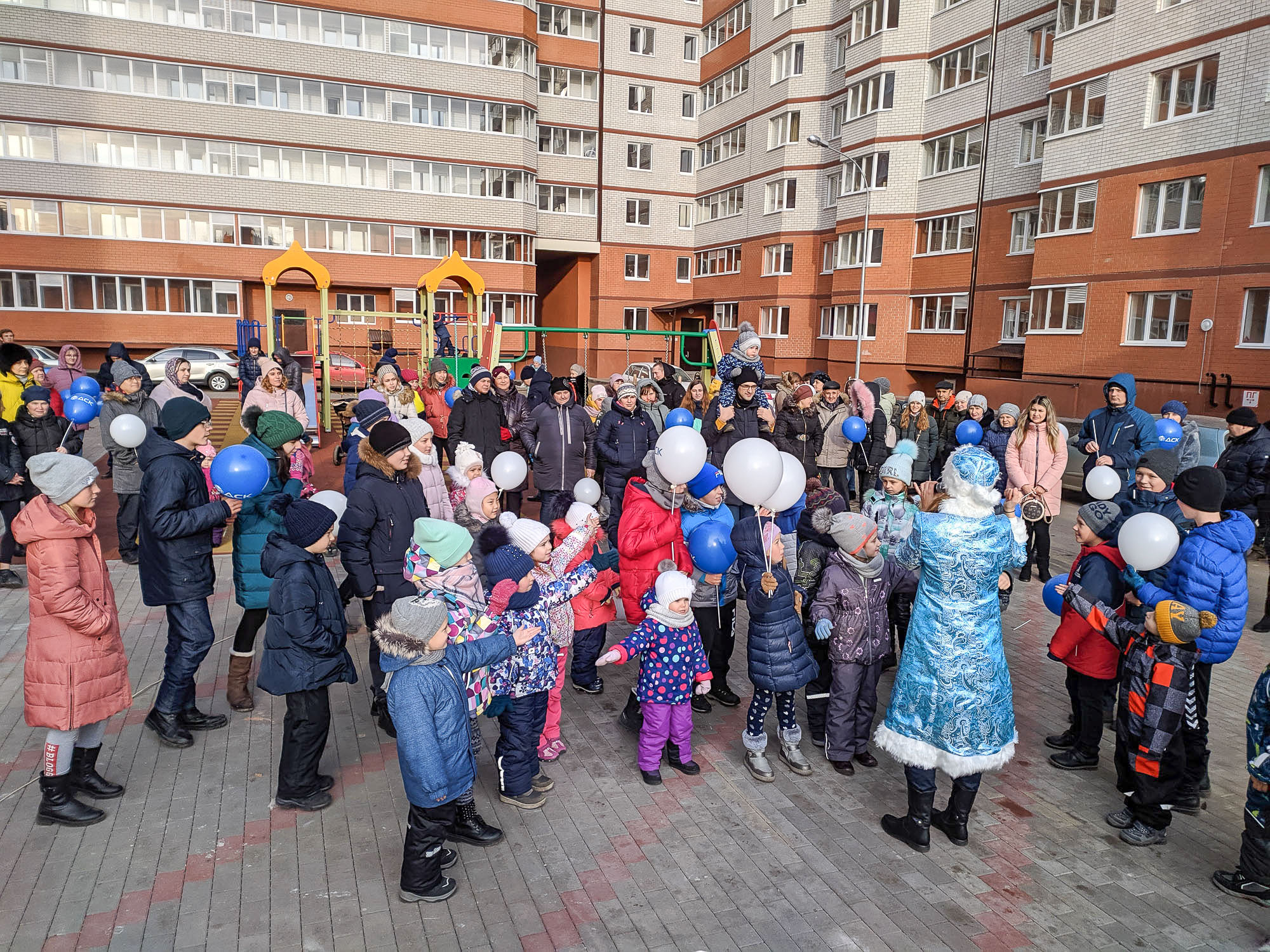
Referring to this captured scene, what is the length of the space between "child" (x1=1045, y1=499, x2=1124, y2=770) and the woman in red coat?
5762mm

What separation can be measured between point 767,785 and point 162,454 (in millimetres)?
4352

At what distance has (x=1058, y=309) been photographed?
903 inches

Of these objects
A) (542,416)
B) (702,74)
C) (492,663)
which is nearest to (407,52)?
(702,74)

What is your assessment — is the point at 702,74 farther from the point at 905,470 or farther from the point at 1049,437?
the point at 905,470

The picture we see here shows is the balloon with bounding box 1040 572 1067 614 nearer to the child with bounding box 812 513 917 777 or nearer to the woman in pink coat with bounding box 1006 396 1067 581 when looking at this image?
the child with bounding box 812 513 917 777

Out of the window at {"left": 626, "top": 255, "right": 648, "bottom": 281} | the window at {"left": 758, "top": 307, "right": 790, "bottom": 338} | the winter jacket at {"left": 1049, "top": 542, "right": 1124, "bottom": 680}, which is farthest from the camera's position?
the window at {"left": 626, "top": 255, "right": 648, "bottom": 281}

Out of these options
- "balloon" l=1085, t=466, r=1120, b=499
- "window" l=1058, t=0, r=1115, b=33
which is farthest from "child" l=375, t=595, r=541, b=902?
"window" l=1058, t=0, r=1115, b=33

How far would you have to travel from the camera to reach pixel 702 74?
137 ft

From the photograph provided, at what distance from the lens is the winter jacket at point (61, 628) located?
13.6 feet

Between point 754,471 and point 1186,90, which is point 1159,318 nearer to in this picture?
point 1186,90

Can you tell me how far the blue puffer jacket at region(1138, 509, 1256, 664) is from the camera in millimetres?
4223

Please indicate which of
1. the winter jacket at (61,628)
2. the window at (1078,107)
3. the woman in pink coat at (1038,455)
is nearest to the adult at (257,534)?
the winter jacket at (61,628)

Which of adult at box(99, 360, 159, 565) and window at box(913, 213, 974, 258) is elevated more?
window at box(913, 213, 974, 258)

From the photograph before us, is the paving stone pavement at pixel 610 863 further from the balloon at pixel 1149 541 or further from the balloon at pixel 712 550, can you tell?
the balloon at pixel 1149 541
